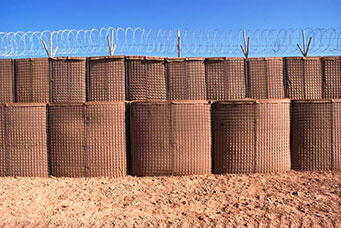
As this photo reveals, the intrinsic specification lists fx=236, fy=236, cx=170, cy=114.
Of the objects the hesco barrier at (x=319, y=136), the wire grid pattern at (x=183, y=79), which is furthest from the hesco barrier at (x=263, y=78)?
the wire grid pattern at (x=183, y=79)

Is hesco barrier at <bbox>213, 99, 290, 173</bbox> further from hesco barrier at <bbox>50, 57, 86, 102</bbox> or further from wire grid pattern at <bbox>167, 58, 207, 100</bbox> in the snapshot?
hesco barrier at <bbox>50, 57, 86, 102</bbox>

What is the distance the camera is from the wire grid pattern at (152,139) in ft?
14.9

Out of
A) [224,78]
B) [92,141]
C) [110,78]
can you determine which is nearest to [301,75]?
[224,78]

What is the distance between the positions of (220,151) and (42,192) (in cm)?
330

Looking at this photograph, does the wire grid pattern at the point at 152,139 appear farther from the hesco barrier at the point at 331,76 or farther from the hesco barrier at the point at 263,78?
the hesco barrier at the point at 331,76

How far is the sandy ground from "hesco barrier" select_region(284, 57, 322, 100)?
5.61 feet

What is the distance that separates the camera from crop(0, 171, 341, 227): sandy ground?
3182 millimetres

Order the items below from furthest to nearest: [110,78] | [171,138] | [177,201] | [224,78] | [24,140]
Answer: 1. [224,78]
2. [110,78]
3. [24,140]
4. [171,138]
5. [177,201]

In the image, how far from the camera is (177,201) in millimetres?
3715

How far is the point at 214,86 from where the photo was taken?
198 inches

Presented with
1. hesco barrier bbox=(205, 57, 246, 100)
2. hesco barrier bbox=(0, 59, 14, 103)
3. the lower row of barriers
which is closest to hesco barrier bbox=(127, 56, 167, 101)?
the lower row of barriers

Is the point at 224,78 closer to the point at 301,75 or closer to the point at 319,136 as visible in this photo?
the point at 301,75

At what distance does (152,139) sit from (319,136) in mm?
3327

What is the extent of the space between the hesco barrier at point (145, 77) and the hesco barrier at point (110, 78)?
0.17m
